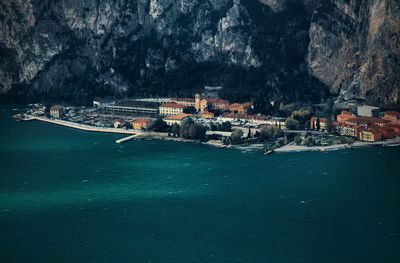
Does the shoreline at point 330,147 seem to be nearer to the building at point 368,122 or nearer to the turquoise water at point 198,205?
the turquoise water at point 198,205

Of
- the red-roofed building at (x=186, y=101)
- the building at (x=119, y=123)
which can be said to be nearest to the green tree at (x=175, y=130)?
the building at (x=119, y=123)

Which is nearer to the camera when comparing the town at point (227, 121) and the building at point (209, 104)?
the town at point (227, 121)

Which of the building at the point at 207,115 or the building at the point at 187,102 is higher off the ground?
the building at the point at 187,102

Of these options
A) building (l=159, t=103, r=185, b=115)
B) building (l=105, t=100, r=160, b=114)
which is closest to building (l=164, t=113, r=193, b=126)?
building (l=159, t=103, r=185, b=115)

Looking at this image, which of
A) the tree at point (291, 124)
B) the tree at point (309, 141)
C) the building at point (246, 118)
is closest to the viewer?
the tree at point (309, 141)

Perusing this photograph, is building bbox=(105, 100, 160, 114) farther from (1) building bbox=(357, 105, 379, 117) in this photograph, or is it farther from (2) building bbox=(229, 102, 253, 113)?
(1) building bbox=(357, 105, 379, 117)

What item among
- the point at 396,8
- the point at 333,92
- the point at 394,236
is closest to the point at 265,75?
the point at 333,92

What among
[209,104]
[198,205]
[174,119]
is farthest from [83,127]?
[198,205]

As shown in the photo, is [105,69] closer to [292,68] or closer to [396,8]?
[292,68]

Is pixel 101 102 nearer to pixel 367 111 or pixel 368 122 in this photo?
pixel 367 111
